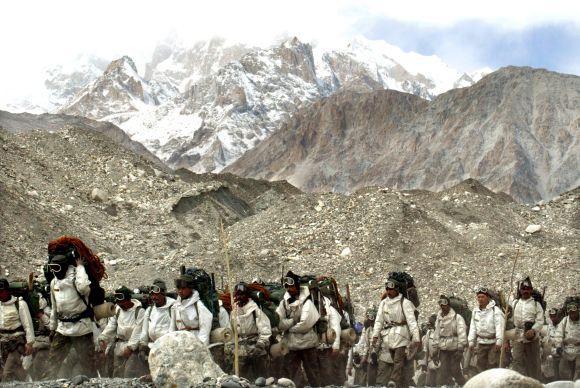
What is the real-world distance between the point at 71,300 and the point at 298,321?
97.1 inches

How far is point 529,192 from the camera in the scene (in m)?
106

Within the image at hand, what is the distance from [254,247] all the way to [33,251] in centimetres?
718

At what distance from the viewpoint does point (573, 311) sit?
35.5 ft

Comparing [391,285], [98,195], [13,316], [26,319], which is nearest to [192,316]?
[26,319]

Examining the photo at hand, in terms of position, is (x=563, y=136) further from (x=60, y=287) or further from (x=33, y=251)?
(x=60, y=287)

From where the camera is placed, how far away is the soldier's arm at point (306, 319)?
8.72m

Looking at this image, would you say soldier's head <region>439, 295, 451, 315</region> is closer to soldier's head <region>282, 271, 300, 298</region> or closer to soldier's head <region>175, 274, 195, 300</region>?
soldier's head <region>282, 271, 300, 298</region>

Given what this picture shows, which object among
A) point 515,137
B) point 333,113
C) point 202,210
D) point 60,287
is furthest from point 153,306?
point 333,113

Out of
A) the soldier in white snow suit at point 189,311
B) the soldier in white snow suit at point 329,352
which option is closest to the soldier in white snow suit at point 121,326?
the soldier in white snow suit at point 189,311

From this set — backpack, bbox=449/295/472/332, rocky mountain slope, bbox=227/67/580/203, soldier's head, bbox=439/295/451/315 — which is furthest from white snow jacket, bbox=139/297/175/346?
rocky mountain slope, bbox=227/67/580/203

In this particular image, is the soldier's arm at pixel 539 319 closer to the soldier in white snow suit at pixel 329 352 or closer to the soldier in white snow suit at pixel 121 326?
the soldier in white snow suit at pixel 329 352

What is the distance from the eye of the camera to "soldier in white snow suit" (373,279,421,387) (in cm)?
→ 922

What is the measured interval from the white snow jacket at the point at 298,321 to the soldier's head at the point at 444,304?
9.96 ft

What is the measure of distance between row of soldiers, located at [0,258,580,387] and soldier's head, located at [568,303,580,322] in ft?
0.04
